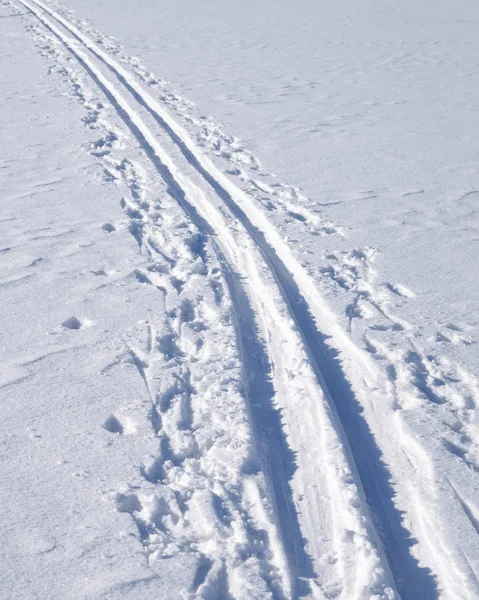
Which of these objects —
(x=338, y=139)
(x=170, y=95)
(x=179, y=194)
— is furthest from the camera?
(x=170, y=95)

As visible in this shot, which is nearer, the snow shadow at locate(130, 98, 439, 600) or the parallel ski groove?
the snow shadow at locate(130, 98, 439, 600)

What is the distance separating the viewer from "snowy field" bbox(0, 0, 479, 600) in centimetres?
276

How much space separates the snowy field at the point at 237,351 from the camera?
9.05 feet

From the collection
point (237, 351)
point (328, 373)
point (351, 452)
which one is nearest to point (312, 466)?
point (351, 452)

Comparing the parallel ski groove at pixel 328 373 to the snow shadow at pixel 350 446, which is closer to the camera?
the snow shadow at pixel 350 446

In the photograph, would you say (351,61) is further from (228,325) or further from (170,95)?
(228,325)

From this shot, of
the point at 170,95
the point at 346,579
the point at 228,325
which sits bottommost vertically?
the point at 346,579

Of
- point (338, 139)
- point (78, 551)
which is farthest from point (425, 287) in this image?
point (338, 139)

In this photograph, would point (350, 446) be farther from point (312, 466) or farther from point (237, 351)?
point (237, 351)

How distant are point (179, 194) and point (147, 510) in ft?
12.5

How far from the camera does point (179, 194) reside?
6.31m

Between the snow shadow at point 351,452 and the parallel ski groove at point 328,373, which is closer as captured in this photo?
the snow shadow at point 351,452

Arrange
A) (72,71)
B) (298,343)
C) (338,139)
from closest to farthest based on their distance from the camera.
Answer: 1. (298,343)
2. (338,139)
3. (72,71)

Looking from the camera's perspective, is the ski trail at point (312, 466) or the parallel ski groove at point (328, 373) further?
the parallel ski groove at point (328, 373)
